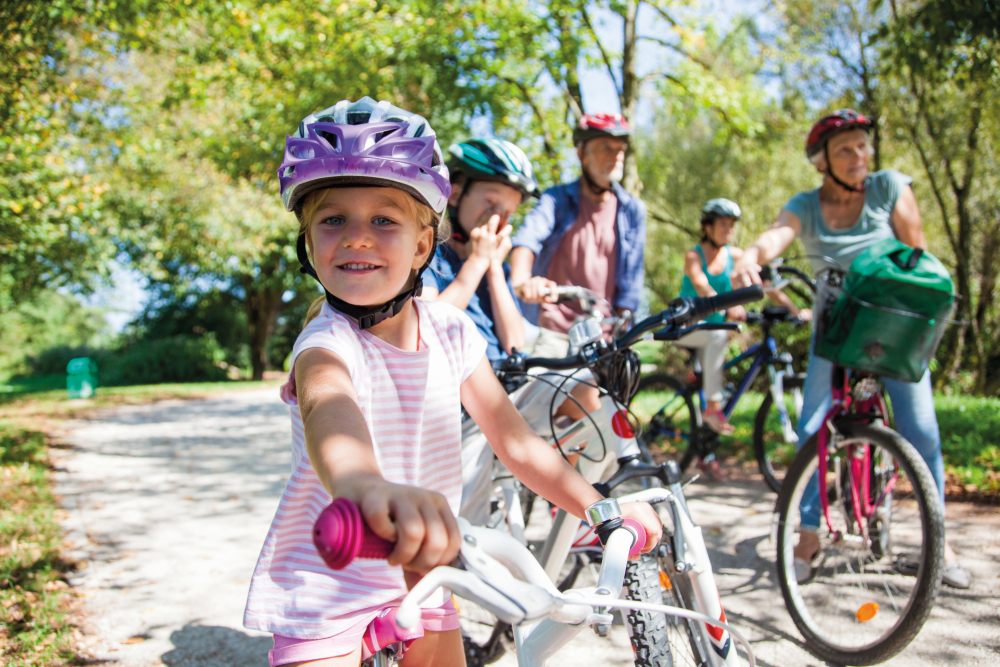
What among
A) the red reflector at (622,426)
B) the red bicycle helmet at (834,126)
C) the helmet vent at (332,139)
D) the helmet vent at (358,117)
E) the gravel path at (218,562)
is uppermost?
the red bicycle helmet at (834,126)

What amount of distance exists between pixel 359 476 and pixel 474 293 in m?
2.08

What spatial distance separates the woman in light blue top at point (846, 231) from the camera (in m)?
3.65

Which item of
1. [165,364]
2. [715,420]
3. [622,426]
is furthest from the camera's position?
[165,364]

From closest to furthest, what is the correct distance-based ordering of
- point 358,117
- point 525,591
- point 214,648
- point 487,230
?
1. point 525,591
2. point 358,117
3. point 487,230
4. point 214,648

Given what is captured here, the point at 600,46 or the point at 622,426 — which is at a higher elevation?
the point at 600,46

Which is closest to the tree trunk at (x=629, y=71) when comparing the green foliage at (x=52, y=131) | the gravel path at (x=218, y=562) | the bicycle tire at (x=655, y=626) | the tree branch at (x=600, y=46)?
the tree branch at (x=600, y=46)

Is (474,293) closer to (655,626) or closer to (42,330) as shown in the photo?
(655,626)

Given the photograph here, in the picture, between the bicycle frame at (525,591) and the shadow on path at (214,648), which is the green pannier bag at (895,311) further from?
the shadow on path at (214,648)

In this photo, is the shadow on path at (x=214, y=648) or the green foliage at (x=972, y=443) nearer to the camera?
the shadow on path at (x=214, y=648)

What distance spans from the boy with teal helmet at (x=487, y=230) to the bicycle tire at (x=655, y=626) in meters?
1.21

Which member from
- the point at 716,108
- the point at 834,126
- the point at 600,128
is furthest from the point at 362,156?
the point at 716,108

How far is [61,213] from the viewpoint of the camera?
12141mm

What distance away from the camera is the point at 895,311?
3.22 metres

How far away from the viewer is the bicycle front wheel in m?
2.86
